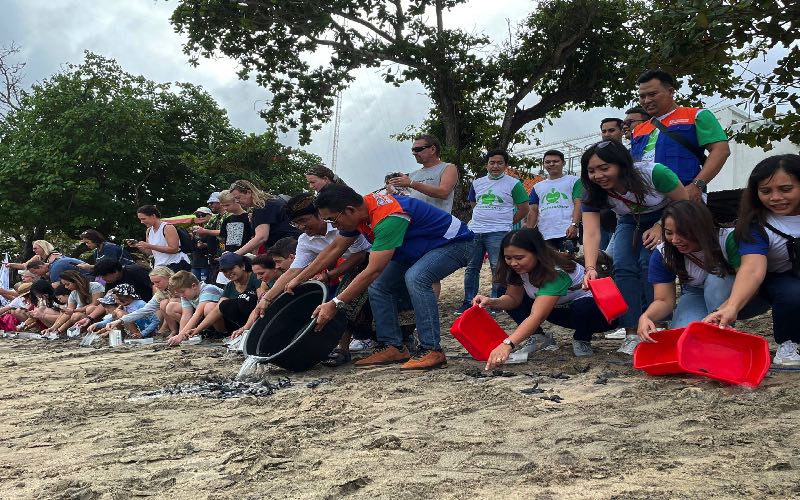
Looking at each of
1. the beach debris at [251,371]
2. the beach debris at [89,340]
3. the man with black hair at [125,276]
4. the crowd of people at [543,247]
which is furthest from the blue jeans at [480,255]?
the beach debris at [89,340]

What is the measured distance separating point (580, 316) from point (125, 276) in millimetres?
5601

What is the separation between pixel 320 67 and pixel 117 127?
1186cm

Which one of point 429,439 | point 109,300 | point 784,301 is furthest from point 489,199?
point 109,300

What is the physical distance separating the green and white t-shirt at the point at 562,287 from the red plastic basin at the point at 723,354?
0.88 m

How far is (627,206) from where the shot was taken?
3.83 m

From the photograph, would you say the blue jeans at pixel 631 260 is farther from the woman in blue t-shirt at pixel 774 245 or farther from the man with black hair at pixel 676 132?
the woman in blue t-shirt at pixel 774 245

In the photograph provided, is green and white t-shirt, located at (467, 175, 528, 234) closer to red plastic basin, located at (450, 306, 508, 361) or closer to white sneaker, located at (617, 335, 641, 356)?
red plastic basin, located at (450, 306, 508, 361)

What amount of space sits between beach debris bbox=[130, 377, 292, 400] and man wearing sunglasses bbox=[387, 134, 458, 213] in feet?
6.34

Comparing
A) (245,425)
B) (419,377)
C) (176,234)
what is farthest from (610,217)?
(176,234)

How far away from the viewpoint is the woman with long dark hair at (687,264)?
3264 mm

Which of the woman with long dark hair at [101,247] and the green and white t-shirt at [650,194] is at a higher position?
the woman with long dark hair at [101,247]

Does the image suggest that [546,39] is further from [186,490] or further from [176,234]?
[186,490]

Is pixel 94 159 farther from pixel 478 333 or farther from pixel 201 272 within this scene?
pixel 478 333

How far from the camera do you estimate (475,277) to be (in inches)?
263
